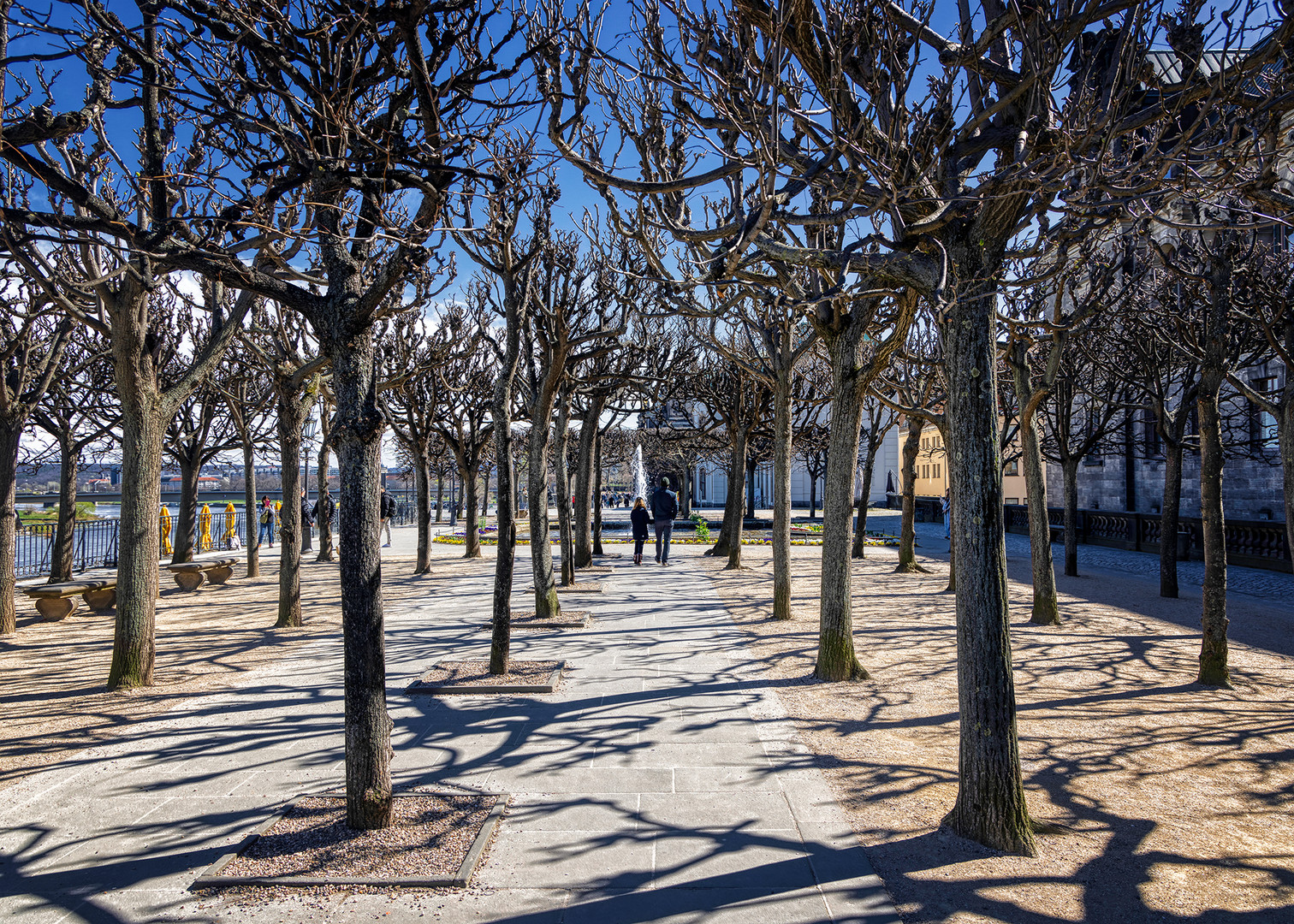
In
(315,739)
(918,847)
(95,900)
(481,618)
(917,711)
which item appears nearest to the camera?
(95,900)

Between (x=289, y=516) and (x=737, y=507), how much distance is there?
32.9ft

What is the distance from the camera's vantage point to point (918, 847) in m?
3.95

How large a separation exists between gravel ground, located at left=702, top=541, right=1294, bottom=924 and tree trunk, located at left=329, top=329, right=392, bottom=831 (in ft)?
8.68

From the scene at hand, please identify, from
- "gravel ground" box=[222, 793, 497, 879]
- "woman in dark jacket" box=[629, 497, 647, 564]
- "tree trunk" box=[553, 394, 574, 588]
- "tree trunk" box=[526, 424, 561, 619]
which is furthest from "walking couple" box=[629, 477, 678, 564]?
"gravel ground" box=[222, 793, 497, 879]

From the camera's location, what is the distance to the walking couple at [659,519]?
1781cm

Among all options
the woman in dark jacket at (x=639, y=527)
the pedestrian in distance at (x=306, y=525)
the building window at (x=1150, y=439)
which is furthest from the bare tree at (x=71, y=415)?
the building window at (x=1150, y=439)

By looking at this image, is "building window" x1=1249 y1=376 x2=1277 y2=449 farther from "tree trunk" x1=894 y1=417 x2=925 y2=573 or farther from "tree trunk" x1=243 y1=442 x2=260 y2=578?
"tree trunk" x1=243 y1=442 x2=260 y2=578

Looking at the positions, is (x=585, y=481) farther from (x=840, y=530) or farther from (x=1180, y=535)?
(x=1180, y=535)

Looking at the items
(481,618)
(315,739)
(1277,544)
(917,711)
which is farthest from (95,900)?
(1277,544)

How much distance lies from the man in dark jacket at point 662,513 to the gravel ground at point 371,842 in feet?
43.1

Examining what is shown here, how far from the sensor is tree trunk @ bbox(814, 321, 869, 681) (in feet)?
24.3

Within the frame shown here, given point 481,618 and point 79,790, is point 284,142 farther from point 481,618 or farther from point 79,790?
point 481,618

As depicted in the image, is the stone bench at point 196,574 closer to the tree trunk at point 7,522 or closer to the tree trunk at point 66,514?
the tree trunk at point 66,514

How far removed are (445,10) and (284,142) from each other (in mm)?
1334
